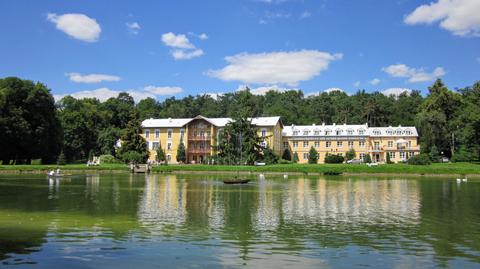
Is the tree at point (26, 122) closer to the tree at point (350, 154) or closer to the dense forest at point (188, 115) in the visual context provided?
the dense forest at point (188, 115)

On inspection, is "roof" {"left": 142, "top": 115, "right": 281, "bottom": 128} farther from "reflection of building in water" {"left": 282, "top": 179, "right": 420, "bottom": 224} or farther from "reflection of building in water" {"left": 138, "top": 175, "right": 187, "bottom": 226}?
"reflection of building in water" {"left": 138, "top": 175, "right": 187, "bottom": 226}

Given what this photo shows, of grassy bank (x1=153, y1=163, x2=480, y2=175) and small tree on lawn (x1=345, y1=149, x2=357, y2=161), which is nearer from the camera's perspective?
grassy bank (x1=153, y1=163, x2=480, y2=175)

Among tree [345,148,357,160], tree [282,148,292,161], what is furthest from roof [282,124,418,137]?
tree [282,148,292,161]

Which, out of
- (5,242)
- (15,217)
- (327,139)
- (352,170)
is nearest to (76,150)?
(327,139)

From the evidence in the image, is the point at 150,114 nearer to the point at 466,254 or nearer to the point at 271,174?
the point at 271,174

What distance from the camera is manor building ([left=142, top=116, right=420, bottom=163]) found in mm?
98125

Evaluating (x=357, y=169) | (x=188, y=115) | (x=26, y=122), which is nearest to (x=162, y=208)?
(x=357, y=169)

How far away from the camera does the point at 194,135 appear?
99062 mm

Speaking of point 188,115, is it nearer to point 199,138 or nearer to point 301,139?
point 199,138

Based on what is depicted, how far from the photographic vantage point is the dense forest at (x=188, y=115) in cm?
8062

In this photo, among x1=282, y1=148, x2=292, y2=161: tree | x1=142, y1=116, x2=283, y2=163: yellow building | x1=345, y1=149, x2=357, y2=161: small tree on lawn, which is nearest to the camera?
x1=345, y1=149, x2=357, y2=161: small tree on lawn

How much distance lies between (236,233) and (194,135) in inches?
3146

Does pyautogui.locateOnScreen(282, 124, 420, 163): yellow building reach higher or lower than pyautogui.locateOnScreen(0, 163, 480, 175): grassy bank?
higher

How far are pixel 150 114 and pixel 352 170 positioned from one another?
71713 mm
